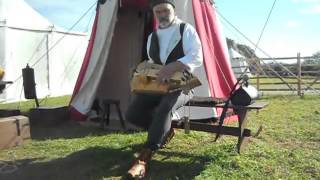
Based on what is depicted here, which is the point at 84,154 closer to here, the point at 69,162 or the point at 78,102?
the point at 69,162

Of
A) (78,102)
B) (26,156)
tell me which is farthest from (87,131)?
(26,156)

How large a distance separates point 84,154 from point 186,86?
1497mm

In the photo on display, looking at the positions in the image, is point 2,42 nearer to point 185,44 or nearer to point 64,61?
point 64,61

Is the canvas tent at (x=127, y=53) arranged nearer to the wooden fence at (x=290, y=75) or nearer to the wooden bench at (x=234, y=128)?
the wooden bench at (x=234, y=128)

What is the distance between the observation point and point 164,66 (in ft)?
14.3

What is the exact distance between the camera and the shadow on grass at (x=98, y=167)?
4387 mm

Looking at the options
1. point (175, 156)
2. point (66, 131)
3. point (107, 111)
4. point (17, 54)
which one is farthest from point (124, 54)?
point (17, 54)

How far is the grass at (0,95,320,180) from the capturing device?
173 inches

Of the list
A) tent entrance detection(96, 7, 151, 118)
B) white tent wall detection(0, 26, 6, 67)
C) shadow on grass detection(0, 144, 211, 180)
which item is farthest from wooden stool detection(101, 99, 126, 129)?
white tent wall detection(0, 26, 6, 67)

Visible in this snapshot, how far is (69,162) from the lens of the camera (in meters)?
4.91

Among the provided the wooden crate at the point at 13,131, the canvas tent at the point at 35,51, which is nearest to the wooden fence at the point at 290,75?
the canvas tent at the point at 35,51

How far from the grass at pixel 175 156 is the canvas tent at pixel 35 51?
768 cm

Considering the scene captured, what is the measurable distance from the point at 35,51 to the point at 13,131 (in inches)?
394

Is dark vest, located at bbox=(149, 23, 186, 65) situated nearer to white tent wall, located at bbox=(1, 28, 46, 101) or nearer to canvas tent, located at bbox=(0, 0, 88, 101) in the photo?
canvas tent, located at bbox=(0, 0, 88, 101)
